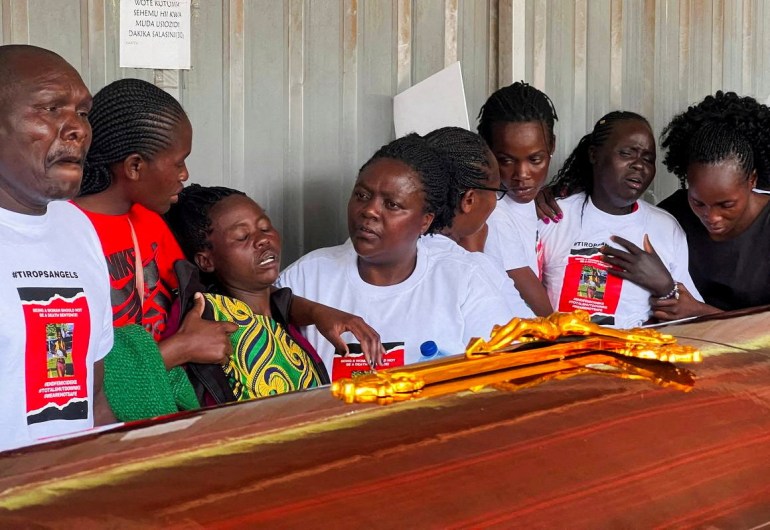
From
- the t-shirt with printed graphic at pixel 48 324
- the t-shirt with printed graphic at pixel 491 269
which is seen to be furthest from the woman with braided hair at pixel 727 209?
the t-shirt with printed graphic at pixel 48 324

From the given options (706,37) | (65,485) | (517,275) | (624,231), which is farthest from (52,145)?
(706,37)

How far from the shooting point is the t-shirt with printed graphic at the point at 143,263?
2348 mm

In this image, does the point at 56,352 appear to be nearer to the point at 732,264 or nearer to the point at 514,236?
the point at 514,236

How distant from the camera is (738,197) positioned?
3559 millimetres

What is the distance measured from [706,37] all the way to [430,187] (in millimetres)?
2804

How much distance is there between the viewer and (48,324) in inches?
74.0

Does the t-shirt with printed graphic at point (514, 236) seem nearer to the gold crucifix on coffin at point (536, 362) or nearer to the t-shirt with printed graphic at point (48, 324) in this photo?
the t-shirt with printed graphic at point (48, 324)

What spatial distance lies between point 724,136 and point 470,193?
3.27ft

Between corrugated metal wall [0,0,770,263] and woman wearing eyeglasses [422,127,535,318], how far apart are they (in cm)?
44


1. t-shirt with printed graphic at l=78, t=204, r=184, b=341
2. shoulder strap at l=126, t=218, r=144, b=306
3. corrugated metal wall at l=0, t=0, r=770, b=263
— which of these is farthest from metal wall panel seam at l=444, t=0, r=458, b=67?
shoulder strap at l=126, t=218, r=144, b=306

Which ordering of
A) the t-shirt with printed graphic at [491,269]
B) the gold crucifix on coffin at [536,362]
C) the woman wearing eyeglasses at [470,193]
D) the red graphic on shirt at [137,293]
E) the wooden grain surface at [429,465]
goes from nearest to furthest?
the wooden grain surface at [429,465] → the gold crucifix on coffin at [536,362] → the red graphic on shirt at [137,293] → the t-shirt with printed graphic at [491,269] → the woman wearing eyeglasses at [470,193]

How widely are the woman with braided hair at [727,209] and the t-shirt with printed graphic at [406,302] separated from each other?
39.9 inches

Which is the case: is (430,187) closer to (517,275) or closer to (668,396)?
(517,275)

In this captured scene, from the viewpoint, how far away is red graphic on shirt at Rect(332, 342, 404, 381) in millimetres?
2689
